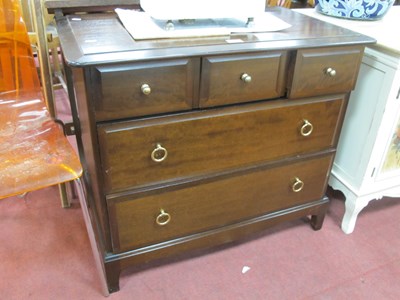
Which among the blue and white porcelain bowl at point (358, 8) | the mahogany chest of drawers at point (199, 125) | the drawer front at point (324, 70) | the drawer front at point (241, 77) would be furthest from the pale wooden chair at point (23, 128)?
the blue and white porcelain bowl at point (358, 8)

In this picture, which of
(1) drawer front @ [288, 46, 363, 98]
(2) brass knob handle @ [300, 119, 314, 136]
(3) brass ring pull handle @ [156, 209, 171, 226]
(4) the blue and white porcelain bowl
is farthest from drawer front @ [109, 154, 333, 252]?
(4) the blue and white porcelain bowl

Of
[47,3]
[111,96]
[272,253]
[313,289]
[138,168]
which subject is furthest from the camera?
[272,253]

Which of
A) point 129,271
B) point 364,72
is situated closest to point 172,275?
point 129,271

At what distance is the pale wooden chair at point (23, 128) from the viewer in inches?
36.6

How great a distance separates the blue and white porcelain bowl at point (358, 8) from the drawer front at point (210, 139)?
0.39 metres

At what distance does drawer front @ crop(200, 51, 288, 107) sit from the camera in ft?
2.97

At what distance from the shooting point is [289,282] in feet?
4.02

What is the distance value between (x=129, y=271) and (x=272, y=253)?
50cm

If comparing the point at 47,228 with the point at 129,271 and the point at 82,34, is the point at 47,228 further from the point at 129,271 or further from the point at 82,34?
the point at 82,34

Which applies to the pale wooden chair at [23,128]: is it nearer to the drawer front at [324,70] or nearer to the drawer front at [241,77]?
the drawer front at [241,77]

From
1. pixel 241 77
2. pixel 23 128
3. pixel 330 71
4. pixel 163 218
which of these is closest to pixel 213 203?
pixel 163 218

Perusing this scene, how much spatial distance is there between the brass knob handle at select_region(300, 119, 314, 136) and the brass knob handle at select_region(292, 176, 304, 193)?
6.8 inches

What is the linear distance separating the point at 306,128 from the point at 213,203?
361mm

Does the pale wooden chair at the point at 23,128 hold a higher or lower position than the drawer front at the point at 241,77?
lower
